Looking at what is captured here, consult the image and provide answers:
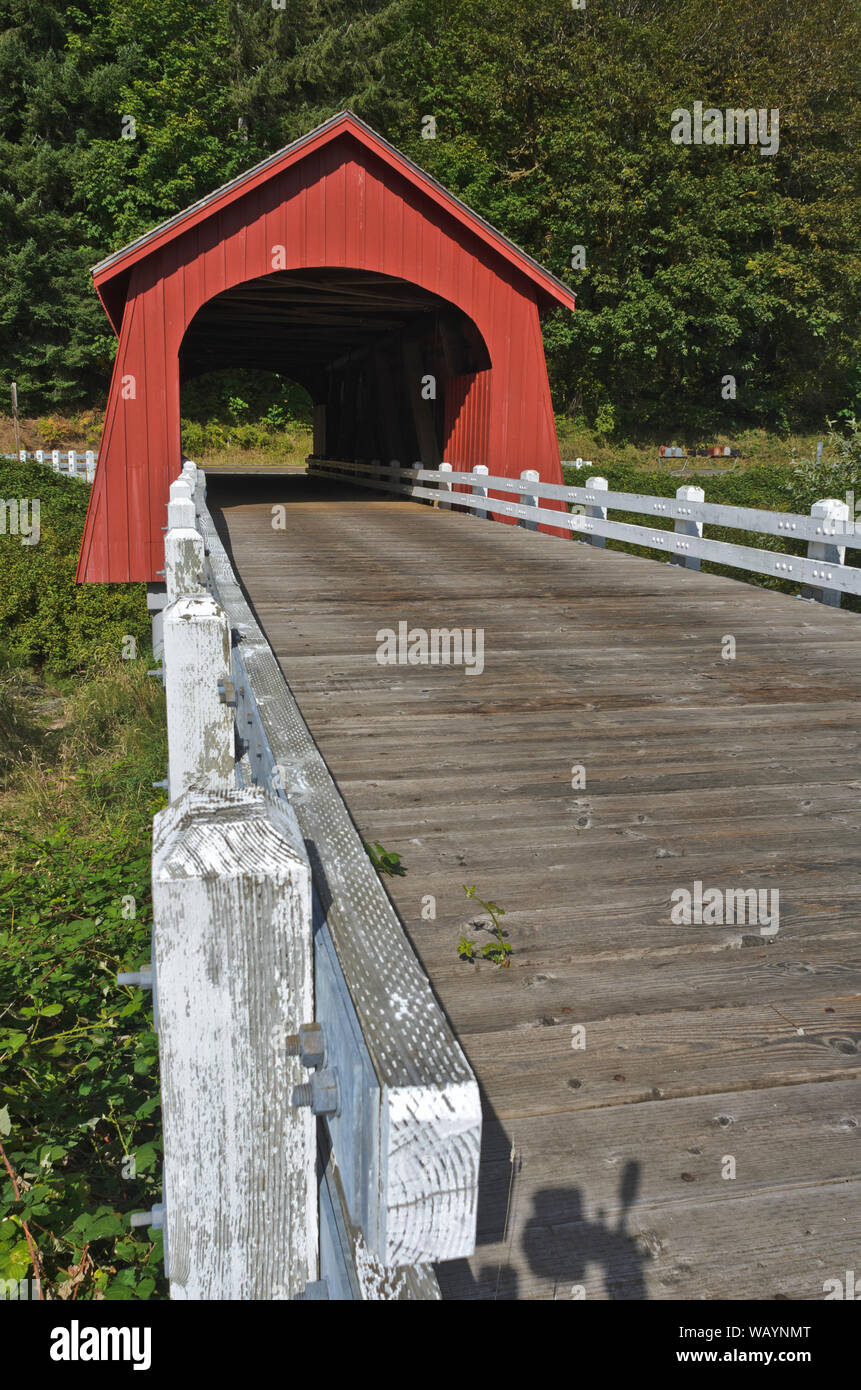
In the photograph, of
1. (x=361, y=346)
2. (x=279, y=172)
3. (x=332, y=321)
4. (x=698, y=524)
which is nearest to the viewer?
(x=698, y=524)

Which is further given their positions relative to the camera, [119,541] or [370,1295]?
[119,541]

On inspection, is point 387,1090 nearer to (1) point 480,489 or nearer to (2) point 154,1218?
(2) point 154,1218

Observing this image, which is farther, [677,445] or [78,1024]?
[677,445]

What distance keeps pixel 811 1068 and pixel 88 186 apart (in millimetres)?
43794

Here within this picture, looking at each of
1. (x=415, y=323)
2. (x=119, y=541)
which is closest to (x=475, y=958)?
(x=119, y=541)

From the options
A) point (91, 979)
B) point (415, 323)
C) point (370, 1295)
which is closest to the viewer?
point (370, 1295)

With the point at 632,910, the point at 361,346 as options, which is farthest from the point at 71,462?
the point at 632,910

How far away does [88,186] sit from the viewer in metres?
40.1

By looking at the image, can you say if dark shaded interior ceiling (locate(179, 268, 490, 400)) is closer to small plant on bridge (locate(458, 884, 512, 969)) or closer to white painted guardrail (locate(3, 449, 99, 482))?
white painted guardrail (locate(3, 449, 99, 482))

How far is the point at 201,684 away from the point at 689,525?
8002mm

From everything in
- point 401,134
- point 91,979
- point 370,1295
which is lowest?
point 91,979

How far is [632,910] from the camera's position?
3699mm
